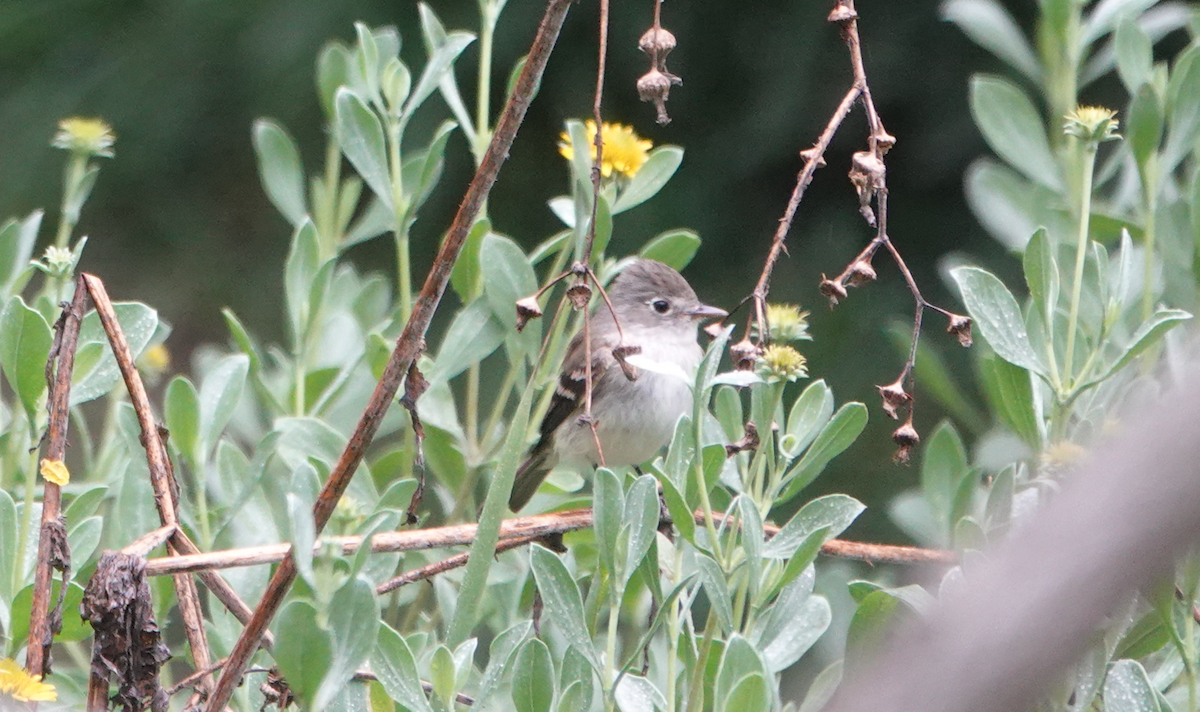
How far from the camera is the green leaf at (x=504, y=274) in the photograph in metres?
1.47

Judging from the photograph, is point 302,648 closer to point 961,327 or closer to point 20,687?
point 20,687

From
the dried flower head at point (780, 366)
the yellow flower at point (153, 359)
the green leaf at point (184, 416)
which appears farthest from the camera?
the yellow flower at point (153, 359)

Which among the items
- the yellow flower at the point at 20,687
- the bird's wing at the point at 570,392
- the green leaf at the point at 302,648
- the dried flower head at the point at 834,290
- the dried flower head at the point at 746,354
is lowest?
the bird's wing at the point at 570,392

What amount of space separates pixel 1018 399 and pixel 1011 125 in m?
0.46

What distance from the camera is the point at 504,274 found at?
4.87 feet

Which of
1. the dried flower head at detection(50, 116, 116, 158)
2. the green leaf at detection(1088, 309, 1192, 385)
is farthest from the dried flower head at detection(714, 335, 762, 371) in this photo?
the dried flower head at detection(50, 116, 116, 158)

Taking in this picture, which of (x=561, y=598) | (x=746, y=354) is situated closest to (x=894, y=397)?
(x=746, y=354)

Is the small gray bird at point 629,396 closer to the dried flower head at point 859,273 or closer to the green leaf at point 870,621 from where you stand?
the dried flower head at point 859,273

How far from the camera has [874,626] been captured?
3.64 ft

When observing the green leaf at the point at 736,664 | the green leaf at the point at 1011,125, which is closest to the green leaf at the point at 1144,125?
the green leaf at the point at 1011,125

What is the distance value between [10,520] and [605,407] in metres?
1.63

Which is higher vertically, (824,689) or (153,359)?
(153,359)

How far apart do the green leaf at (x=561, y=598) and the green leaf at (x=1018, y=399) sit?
1.64 feet

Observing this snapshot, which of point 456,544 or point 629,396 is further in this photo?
point 629,396
